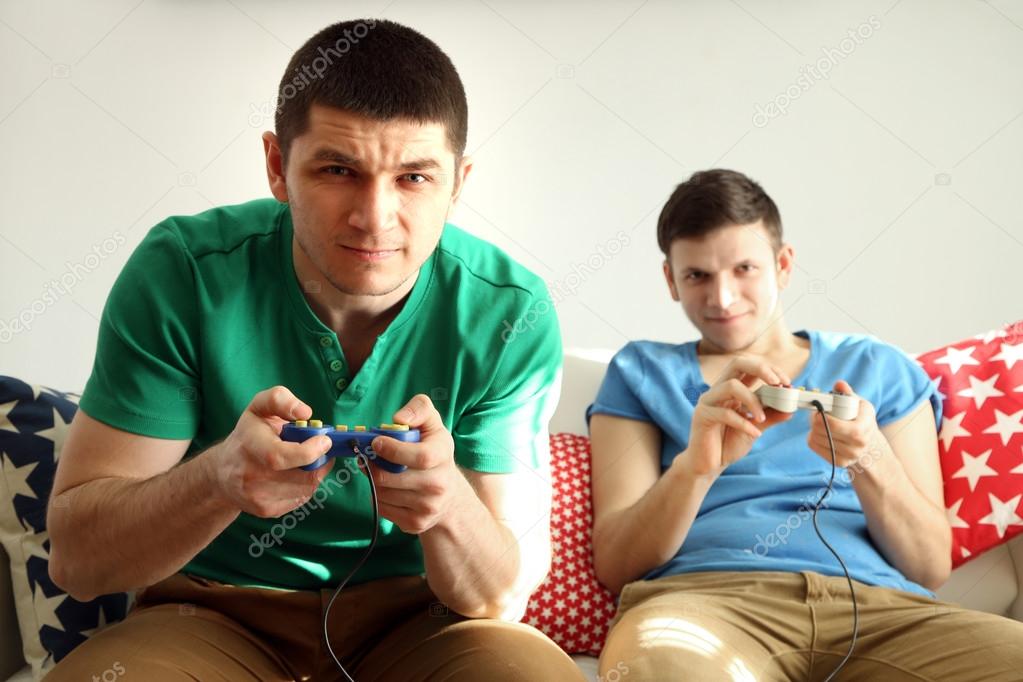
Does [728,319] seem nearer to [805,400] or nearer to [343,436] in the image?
[805,400]

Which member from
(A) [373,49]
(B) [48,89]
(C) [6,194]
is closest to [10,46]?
(B) [48,89]

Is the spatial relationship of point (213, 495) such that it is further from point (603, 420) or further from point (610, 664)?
point (603, 420)

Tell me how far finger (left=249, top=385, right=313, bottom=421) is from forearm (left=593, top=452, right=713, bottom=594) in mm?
695

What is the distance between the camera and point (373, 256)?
1.19 metres

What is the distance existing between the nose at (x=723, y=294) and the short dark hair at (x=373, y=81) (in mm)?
612

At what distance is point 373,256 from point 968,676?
0.92 metres

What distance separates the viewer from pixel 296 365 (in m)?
1.28

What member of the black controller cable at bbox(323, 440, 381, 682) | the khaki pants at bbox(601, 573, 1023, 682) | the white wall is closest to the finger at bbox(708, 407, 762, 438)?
the khaki pants at bbox(601, 573, 1023, 682)

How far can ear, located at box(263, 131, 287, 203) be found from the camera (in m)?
1.29

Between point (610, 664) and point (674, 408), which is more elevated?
point (674, 408)

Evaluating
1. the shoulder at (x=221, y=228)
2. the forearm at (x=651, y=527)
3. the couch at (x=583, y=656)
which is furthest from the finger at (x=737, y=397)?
the shoulder at (x=221, y=228)

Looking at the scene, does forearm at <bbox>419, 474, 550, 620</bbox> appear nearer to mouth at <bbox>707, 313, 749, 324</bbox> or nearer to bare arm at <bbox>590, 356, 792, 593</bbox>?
bare arm at <bbox>590, 356, 792, 593</bbox>

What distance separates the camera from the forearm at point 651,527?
1.51 meters

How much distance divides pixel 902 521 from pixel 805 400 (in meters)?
0.29
